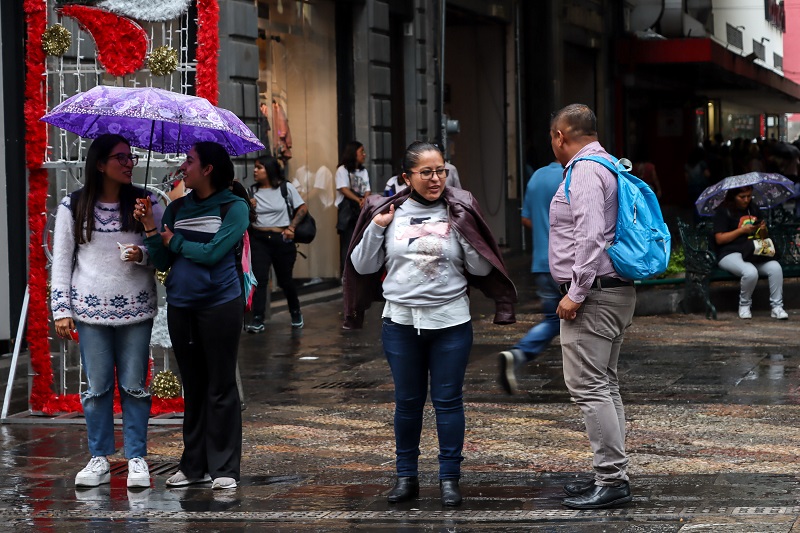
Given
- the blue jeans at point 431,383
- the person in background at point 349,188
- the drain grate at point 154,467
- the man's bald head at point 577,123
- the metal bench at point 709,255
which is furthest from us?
the person in background at point 349,188

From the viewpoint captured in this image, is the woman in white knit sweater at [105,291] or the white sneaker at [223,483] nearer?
the white sneaker at [223,483]

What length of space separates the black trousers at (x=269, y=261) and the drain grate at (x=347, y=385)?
342 cm

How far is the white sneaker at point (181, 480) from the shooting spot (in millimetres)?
7266

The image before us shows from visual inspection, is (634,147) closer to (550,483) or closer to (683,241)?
(683,241)

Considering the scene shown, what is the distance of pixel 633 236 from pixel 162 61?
154 inches

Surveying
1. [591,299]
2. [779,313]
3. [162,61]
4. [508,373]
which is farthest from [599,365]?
[779,313]

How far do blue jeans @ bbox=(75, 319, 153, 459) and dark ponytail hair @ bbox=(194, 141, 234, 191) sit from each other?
84cm

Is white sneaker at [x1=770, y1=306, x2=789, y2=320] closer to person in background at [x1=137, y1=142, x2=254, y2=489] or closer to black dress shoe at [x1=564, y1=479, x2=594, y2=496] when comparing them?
black dress shoe at [x1=564, y1=479, x2=594, y2=496]

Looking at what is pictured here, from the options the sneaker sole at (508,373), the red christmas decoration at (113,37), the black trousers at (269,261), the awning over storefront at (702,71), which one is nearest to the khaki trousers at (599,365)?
the sneaker sole at (508,373)

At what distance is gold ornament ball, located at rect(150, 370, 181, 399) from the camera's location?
9.27m

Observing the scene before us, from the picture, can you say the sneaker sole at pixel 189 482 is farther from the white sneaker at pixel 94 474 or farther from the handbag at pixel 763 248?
the handbag at pixel 763 248

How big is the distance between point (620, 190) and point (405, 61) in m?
14.9

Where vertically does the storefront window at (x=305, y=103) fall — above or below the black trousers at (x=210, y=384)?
above

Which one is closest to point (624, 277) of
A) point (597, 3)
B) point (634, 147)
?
point (597, 3)
